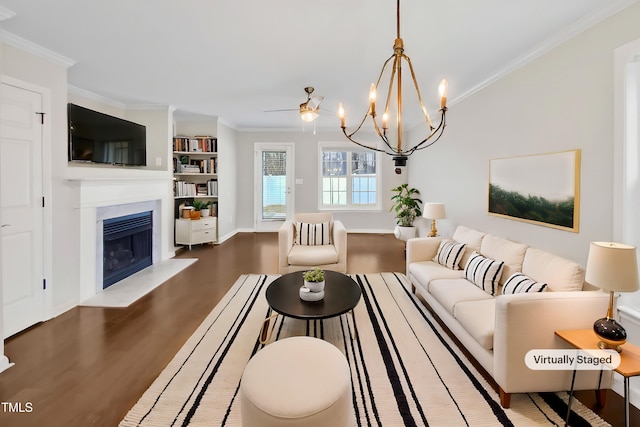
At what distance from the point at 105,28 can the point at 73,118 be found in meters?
1.60

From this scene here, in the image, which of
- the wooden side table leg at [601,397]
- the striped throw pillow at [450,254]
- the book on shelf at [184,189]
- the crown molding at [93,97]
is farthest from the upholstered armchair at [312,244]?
the crown molding at [93,97]

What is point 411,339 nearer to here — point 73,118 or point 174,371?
point 174,371

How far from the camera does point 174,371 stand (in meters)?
2.04

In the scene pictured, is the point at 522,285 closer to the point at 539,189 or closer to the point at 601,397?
the point at 601,397

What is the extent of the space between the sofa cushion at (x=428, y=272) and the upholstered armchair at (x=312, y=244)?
0.86 meters

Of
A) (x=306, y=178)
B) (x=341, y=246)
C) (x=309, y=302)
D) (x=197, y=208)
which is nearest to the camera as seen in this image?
(x=309, y=302)

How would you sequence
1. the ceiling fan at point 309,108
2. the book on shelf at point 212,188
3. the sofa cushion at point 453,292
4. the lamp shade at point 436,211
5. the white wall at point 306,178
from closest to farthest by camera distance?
the sofa cushion at point 453,292 < the ceiling fan at point 309,108 < the lamp shade at point 436,211 < the book on shelf at point 212,188 < the white wall at point 306,178

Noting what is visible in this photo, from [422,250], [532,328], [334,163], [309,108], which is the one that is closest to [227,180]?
[334,163]

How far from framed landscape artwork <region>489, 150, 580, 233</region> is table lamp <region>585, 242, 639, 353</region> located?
0.89 m

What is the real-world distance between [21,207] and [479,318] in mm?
3792

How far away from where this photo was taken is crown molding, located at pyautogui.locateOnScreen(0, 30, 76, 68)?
2416mm

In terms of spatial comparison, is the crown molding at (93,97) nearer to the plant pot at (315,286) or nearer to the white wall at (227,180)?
the white wall at (227,180)

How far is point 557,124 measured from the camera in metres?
2.43

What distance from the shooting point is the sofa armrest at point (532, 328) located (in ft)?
5.53
